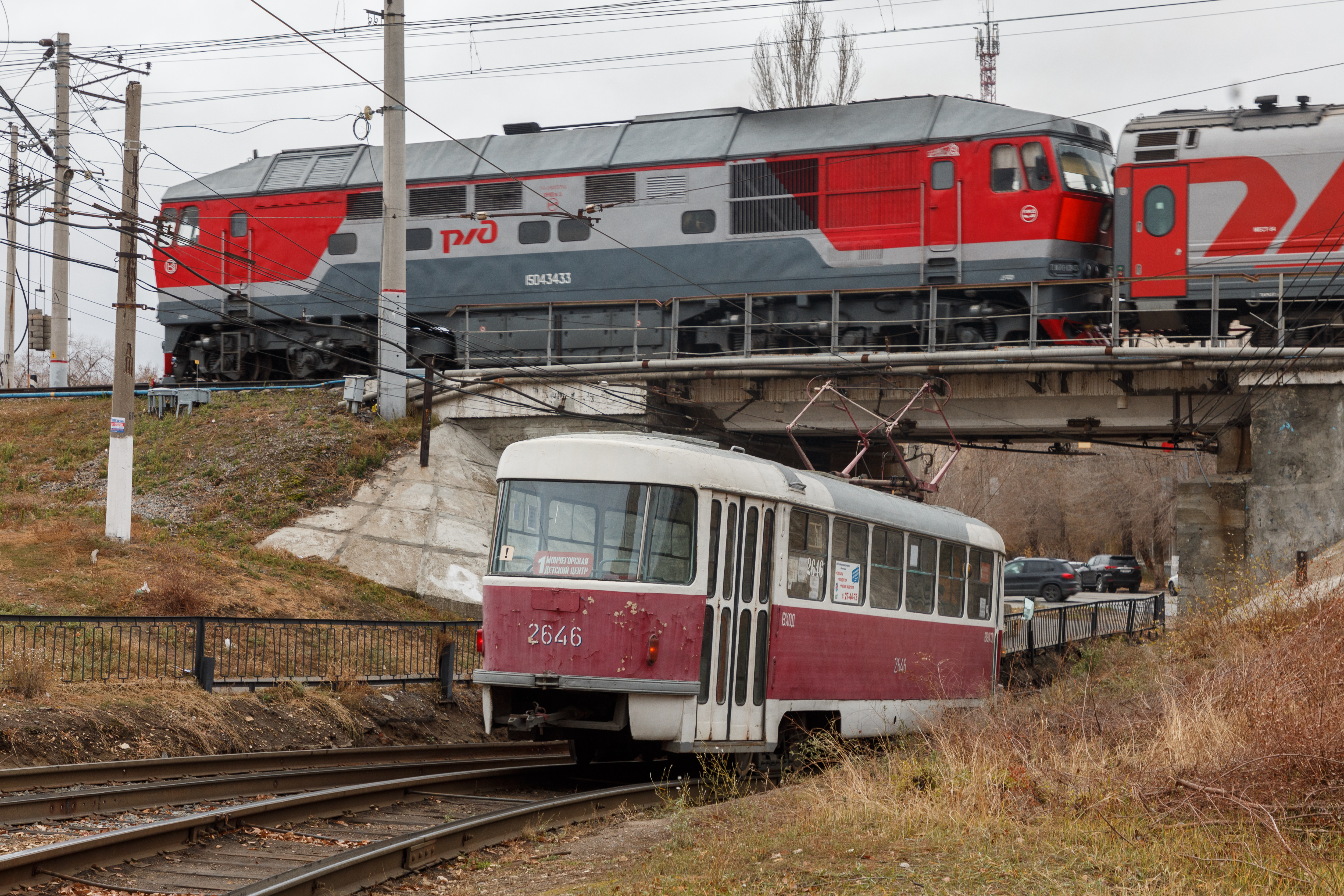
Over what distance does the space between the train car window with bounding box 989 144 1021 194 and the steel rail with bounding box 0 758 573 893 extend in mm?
14291

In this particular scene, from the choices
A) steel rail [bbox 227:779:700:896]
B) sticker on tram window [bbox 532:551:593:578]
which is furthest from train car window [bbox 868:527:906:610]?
sticker on tram window [bbox 532:551:593:578]

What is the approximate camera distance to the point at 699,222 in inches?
938

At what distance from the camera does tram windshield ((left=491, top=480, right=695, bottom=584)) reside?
34.3 feet

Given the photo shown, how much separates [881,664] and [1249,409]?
39.8 feet

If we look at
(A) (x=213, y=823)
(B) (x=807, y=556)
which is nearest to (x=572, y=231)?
(B) (x=807, y=556)

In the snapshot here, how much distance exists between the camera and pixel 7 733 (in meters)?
11.2

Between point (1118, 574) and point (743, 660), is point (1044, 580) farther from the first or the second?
point (743, 660)

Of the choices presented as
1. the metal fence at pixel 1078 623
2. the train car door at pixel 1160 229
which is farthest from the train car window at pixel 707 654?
the train car door at pixel 1160 229

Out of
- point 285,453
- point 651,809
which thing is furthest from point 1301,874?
point 285,453

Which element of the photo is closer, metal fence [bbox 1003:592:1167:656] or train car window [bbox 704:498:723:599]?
train car window [bbox 704:498:723:599]

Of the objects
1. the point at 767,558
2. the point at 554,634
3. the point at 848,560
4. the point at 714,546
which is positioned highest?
the point at 714,546

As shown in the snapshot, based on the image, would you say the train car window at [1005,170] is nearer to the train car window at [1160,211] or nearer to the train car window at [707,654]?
the train car window at [1160,211]

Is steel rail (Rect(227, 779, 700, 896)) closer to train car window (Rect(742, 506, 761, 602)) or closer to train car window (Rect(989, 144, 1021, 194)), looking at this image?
train car window (Rect(742, 506, 761, 602))

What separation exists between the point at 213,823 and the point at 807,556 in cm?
578
